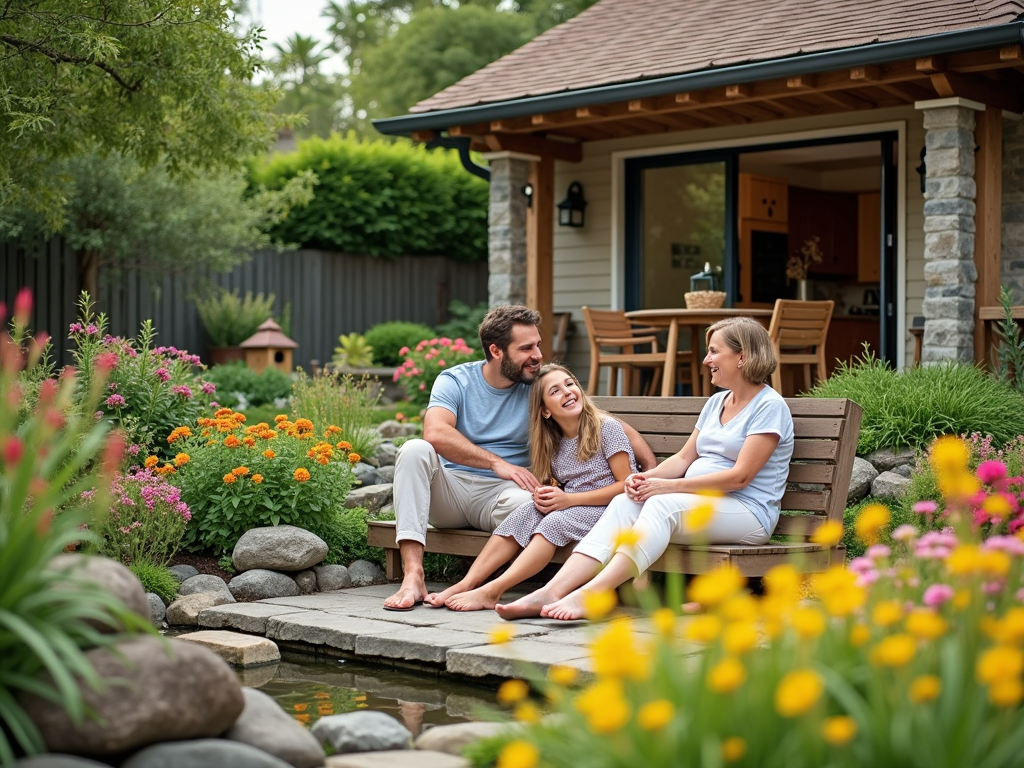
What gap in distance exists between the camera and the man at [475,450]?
16.9ft

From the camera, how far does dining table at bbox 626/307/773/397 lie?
850 cm

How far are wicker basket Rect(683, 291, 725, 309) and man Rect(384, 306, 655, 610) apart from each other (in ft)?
12.3

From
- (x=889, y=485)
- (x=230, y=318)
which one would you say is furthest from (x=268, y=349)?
(x=889, y=485)

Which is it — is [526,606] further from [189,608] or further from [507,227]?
[507,227]

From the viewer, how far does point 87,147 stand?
8.83 metres

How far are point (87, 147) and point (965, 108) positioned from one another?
231 inches

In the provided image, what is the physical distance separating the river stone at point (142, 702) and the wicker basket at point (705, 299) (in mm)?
6432

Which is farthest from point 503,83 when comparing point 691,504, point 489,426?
point 691,504

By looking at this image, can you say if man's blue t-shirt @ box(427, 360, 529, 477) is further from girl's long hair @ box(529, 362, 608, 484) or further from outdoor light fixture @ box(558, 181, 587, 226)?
outdoor light fixture @ box(558, 181, 587, 226)

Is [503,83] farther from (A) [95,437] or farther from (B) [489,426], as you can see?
(A) [95,437]

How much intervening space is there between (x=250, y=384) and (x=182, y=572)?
6.44 metres

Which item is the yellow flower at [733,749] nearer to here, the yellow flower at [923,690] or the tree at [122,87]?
the yellow flower at [923,690]

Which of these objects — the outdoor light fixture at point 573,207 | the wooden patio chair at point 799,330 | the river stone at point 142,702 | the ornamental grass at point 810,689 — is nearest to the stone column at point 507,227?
the outdoor light fixture at point 573,207

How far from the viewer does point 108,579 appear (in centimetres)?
292
